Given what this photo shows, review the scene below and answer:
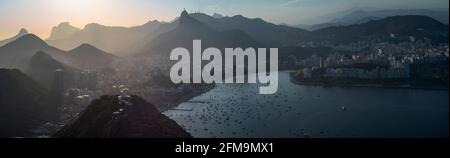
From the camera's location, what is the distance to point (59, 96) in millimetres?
10078

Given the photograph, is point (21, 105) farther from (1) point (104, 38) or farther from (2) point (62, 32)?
(1) point (104, 38)

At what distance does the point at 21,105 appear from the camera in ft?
28.6

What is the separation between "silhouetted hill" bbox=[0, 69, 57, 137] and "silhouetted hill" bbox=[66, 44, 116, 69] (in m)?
6.35

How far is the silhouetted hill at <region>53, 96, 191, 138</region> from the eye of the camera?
4559 mm

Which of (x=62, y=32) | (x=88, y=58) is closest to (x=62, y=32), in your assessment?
(x=62, y=32)

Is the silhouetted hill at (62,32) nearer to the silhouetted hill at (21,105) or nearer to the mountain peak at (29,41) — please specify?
the mountain peak at (29,41)

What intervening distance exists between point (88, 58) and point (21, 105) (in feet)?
28.4

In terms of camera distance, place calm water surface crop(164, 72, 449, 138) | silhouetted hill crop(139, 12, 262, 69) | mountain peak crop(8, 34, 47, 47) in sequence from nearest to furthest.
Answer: calm water surface crop(164, 72, 449, 138) < mountain peak crop(8, 34, 47, 47) < silhouetted hill crop(139, 12, 262, 69)

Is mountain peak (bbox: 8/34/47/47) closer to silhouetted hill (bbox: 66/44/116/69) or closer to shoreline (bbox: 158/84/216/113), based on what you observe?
silhouetted hill (bbox: 66/44/116/69)

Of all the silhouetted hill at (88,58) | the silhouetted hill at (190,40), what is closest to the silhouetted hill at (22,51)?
the silhouetted hill at (88,58)

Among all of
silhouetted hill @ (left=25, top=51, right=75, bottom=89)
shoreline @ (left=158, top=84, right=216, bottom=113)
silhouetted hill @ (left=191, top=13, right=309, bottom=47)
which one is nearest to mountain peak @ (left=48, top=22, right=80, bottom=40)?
silhouetted hill @ (left=191, top=13, right=309, bottom=47)
